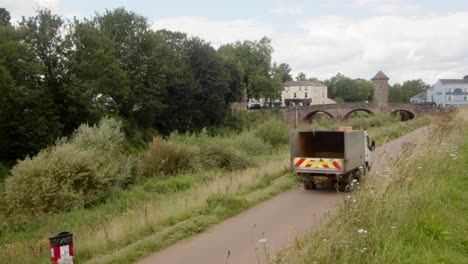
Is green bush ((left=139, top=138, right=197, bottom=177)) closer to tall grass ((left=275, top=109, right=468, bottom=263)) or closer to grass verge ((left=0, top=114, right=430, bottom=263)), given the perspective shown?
grass verge ((left=0, top=114, right=430, bottom=263))

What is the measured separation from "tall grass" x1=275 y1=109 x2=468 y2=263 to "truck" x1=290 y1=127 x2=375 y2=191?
13.4 feet

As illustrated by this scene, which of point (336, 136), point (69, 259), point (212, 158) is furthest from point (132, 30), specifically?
point (69, 259)

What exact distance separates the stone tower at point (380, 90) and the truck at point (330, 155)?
5962 cm

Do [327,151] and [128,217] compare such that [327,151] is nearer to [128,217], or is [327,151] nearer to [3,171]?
[128,217]

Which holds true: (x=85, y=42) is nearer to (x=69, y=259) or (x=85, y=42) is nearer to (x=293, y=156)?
(x=293, y=156)

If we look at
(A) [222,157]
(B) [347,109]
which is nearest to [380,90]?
(B) [347,109]

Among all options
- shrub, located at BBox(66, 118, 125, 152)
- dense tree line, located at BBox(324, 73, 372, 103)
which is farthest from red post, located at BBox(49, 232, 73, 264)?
dense tree line, located at BBox(324, 73, 372, 103)

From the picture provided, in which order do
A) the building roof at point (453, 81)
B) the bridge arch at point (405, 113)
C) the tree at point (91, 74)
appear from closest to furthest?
the tree at point (91, 74) < the bridge arch at point (405, 113) < the building roof at point (453, 81)

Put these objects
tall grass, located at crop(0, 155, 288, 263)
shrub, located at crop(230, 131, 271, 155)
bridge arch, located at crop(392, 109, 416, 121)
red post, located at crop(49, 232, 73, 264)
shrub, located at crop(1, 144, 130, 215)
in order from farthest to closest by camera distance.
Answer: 1. bridge arch, located at crop(392, 109, 416, 121)
2. shrub, located at crop(230, 131, 271, 155)
3. shrub, located at crop(1, 144, 130, 215)
4. tall grass, located at crop(0, 155, 288, 263)
5. red post, located at crop(49, 232, 73, 264)

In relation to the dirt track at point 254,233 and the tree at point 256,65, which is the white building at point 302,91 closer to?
the tree at point 256,65

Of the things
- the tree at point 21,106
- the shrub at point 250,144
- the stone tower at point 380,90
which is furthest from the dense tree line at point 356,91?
the tree at point 21,106

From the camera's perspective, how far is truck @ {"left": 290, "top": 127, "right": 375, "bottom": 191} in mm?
13891

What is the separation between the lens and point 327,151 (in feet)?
54.5

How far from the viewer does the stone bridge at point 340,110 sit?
2771 inches
